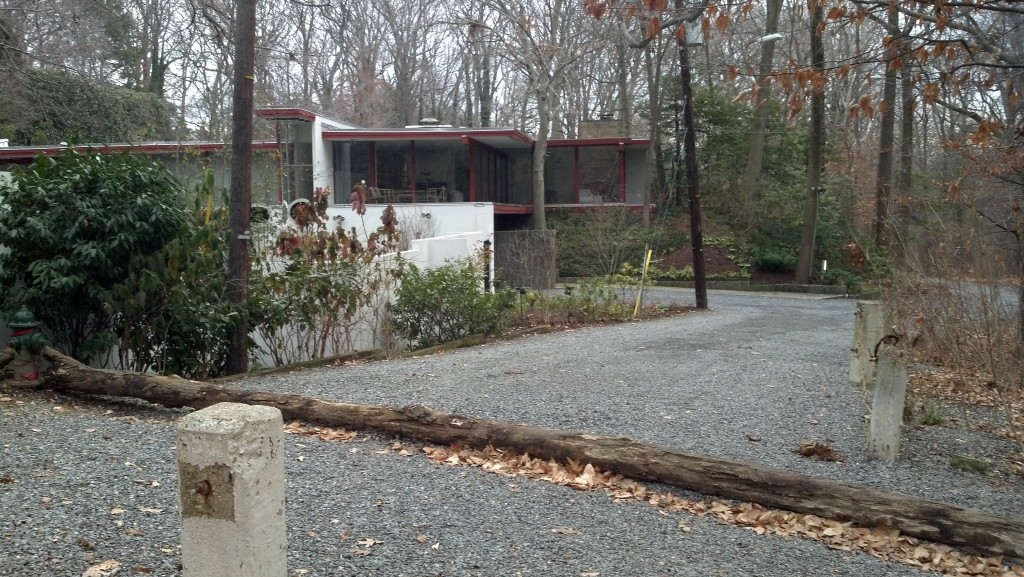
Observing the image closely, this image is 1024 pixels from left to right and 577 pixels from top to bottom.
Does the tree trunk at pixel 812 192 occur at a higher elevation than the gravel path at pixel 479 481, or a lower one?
higher

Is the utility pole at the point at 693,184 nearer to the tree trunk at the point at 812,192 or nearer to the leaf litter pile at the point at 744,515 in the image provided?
the tree trunk at the point at 812,192

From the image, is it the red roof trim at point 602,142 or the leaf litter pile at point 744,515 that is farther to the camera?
the red roof trim at point 602,142

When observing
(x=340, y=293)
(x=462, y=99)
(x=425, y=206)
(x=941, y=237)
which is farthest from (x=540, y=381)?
(x=462, y=99)

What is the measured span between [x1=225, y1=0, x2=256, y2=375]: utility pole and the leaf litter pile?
4806mm

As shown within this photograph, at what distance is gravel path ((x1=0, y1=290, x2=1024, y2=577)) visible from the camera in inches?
179

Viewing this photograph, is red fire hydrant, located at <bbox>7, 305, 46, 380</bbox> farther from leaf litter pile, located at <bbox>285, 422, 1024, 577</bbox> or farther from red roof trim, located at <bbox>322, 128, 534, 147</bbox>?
red roof trim, located at <bbox>322, 128, 534, 147</bbox>

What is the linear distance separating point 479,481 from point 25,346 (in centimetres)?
494

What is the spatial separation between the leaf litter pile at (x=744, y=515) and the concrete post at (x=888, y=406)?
190cm

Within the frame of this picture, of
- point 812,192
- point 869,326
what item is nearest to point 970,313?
point 869,326

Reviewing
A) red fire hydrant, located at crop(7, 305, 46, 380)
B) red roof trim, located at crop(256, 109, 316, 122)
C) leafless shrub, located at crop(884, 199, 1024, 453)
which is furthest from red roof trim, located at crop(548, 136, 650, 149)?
red fire hydrant, located at crop(7, 305, 46, 380)

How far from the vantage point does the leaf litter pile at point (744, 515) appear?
16.2 feet

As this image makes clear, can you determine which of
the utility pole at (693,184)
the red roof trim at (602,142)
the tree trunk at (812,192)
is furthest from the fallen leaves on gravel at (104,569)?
the red roof trim at (602,142)

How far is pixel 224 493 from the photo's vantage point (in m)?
2.93

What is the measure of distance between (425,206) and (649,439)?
2231cm
